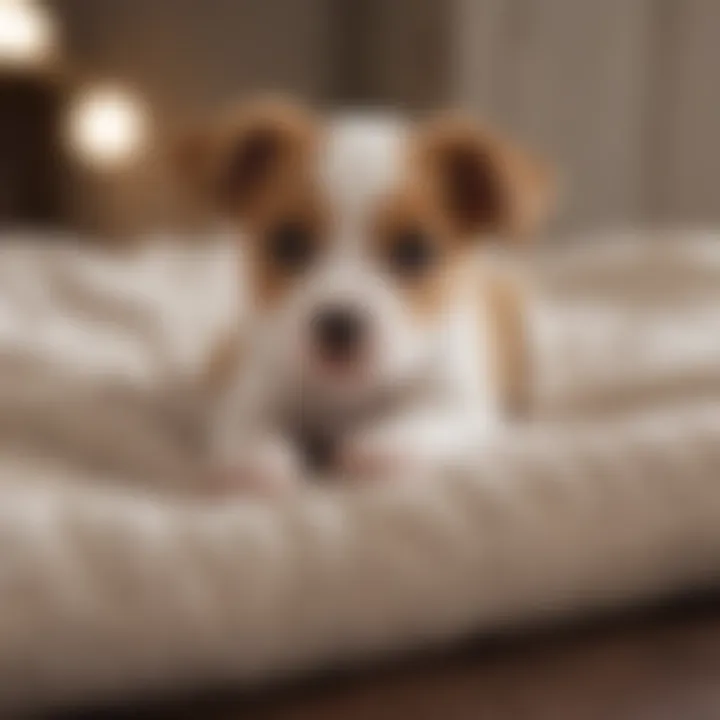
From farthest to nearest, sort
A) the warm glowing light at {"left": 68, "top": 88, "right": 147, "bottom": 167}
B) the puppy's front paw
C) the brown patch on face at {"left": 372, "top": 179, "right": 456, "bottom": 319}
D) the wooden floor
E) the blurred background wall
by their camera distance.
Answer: the warm glowing light at {"left": 68, "top": 88, "right": 147, "bottom": 167}, the blurred background wall, the brown patch on face at {"left": 372, "top": 179, "right": 456, "bottom": 319}, the puppy's front paw, the wooden floor

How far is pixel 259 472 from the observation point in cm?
68

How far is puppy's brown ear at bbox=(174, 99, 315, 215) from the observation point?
Answer: 2.62ft

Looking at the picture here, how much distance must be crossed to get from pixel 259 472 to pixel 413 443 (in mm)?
101

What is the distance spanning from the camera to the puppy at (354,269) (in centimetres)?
75

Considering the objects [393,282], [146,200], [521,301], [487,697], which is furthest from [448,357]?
[146,200]

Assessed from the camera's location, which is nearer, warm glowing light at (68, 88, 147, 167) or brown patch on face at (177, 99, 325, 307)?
brown patch on face at (177, 99, 325, 307)

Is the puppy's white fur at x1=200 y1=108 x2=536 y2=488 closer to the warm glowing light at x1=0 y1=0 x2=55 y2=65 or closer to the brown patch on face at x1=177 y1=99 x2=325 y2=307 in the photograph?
the brown patch on face at x1=177 y1=99 x2=325 y2=307

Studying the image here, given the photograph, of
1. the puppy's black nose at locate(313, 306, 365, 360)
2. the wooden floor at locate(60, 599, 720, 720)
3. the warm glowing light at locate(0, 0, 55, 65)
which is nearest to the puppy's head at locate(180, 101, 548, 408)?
the puppy's black nose at locate(313, 306, 365, 360)

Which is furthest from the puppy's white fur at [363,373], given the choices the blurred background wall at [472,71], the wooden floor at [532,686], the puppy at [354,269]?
the blurred background wall at [472,71]

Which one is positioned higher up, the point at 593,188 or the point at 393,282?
the point at 393,282

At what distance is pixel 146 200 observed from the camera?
242cm

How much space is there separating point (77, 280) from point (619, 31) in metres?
1.03

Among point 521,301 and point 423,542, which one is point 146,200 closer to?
point 521,301

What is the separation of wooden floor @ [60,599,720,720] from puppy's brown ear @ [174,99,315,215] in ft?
1.23
